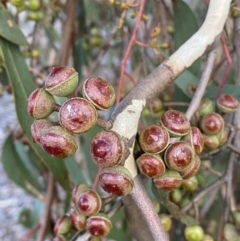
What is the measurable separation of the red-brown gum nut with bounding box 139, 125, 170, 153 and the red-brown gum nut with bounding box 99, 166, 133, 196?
0.03 meters

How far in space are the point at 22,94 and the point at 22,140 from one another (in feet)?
0.83

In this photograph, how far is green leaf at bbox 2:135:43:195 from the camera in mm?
927

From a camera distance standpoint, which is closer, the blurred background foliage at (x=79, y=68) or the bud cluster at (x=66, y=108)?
the bud cluster at (x=66, y=108)

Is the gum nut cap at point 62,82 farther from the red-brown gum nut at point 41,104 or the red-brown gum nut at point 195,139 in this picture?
the red-brown gum nut at point 195,139

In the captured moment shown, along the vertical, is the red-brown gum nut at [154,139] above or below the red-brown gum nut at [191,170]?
above

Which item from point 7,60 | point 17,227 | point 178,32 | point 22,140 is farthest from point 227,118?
point 17,227

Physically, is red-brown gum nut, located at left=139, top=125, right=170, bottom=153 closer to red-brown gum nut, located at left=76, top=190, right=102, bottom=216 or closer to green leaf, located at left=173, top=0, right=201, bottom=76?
red-brown gum nut, located at left=76, top=190, right=102, bottom=216

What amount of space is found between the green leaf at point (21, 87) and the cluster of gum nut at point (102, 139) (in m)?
0.22

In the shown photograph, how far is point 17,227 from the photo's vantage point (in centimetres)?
158

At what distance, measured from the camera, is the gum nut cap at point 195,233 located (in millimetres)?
579

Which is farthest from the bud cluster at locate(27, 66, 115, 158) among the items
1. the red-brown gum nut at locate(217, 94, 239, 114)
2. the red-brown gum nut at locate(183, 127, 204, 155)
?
the red-brown gum nut at locate(217, 94, 239, 114)

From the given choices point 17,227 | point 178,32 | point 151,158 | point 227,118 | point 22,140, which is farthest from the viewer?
point 17,227

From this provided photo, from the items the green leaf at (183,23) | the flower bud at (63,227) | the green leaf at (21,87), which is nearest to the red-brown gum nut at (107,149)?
the flower bud at (63,227)

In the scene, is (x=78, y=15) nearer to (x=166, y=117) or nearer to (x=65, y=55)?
(x=65, y=55)
